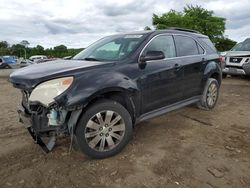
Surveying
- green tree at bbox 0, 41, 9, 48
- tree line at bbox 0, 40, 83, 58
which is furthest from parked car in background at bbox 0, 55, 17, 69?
green tree at bbox 0, 41, 9, 48

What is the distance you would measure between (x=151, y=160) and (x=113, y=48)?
194 cm

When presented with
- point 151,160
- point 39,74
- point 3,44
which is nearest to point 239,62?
point 151,160

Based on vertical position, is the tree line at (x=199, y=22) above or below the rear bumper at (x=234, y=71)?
above

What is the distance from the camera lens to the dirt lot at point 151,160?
300cm

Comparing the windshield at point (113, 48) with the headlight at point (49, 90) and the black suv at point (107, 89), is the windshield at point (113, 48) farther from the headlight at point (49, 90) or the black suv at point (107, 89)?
the headlight at point (49, 90)

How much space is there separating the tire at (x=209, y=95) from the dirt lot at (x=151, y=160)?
708mm

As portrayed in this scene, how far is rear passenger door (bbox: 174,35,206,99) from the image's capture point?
4744mm

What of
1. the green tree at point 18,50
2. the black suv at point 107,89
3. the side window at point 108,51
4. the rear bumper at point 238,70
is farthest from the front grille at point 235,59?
the green tree at point 18,50

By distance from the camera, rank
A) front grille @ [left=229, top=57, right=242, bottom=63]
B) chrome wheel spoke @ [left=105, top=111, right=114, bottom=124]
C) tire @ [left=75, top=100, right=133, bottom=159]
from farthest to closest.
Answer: front grille @ [left=229, top=57, right=242, bottom=63], chrome wheel spoke @ [left=105, top=111, right=114, bottom=124], tire @ [left=75, top=100, right=133, bottom=159]

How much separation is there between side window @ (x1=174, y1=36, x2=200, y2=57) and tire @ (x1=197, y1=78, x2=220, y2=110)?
2.67ft

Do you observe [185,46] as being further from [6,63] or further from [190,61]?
[6,63]

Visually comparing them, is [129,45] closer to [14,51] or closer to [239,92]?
[239,92]

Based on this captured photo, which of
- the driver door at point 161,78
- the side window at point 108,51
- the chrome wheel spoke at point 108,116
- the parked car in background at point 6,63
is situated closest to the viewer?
the chrome wheel spoke at point 108,116

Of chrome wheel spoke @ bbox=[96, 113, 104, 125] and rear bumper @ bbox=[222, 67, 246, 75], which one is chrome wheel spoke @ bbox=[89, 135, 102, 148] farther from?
rear bumper @ bbox=[222, 67, 246, 75]
